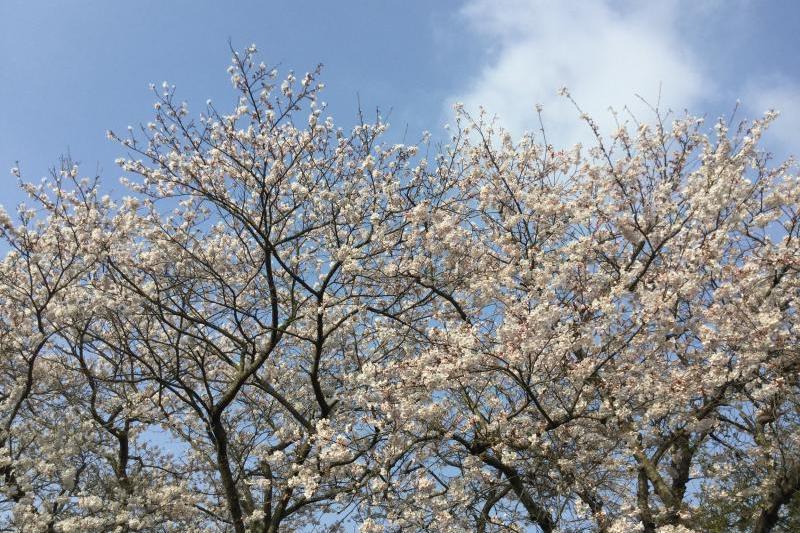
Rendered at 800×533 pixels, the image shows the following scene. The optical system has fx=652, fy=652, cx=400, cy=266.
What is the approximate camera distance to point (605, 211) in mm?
10016

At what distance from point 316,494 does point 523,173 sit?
6.25m

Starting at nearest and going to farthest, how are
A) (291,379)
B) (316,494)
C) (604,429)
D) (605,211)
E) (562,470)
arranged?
(562,470) < (604,429) < (316,494) < (605,211) < (291,379)

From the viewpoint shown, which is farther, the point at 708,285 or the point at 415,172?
the point at 415,172

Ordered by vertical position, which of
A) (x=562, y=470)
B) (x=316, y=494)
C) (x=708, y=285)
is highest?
(x=708, y=285)

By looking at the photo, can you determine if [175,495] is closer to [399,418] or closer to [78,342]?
[78,342]

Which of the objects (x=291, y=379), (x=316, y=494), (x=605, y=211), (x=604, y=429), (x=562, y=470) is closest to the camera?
(x=562, y=470)

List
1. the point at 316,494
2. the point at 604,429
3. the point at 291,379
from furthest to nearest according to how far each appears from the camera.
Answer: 1. the point at 291,379
2. the point at 316,494
3. the point at 604,429

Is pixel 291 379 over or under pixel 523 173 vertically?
under

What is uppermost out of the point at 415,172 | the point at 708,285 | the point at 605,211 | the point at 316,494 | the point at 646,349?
the point at 415,172

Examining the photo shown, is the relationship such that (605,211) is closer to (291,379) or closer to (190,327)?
(291,379)

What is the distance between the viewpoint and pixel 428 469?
28.1 feet

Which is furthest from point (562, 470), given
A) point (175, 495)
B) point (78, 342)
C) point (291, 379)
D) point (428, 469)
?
point (78, 342)

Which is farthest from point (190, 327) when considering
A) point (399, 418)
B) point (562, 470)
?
point (562, 470)

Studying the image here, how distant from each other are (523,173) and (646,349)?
12.7 feet
